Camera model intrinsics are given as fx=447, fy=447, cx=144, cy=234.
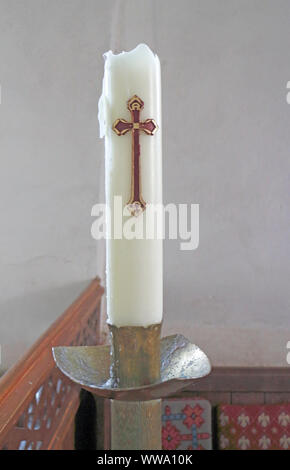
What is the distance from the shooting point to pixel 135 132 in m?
0.34

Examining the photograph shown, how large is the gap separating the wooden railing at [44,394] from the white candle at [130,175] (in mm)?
641

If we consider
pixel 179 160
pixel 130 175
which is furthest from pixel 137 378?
pixel 179 160

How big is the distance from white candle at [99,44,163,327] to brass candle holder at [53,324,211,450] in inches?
0.7

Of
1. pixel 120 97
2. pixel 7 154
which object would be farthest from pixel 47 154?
pixel 120 97

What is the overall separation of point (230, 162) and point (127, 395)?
217 centimetres

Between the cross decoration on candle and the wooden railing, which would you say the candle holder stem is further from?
the wooden railing

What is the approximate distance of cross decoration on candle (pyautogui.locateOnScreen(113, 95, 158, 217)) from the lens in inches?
13.4

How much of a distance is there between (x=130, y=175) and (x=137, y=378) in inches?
6.3

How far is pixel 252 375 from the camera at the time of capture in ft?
7.78

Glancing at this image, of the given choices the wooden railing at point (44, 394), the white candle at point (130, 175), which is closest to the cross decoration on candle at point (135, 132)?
the white candle at point (130, 175)

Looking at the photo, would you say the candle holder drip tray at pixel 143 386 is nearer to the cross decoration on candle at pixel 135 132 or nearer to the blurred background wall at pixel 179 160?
the cross decoration on candle at pixel 135 132

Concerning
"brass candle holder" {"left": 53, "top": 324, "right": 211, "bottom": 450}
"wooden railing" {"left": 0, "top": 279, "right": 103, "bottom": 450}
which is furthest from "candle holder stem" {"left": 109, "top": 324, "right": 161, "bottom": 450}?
"wooden railing" {"left": 0, "top": 279, "right": 103, "bottom": 450}

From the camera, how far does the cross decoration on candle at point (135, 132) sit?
340 mm

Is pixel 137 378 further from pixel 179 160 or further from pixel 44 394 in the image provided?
Result: pixel 179 160
